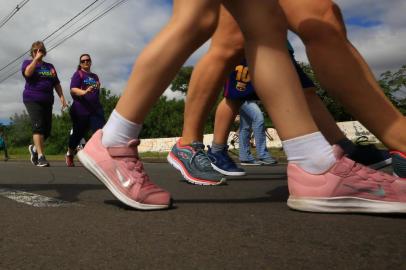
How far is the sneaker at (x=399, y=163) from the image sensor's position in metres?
2.03

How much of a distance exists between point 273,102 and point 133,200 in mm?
683

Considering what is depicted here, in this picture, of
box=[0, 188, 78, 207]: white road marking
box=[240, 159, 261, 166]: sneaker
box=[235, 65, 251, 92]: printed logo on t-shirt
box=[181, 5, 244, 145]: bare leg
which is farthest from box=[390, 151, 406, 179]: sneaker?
box=[240, 159, 261, 166]: sneaker

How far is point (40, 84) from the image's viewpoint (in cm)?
710

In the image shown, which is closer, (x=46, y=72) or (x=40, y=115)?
(x=40, y=115)

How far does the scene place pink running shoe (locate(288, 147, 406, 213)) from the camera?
72.3 inches

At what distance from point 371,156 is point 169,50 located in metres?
1.22

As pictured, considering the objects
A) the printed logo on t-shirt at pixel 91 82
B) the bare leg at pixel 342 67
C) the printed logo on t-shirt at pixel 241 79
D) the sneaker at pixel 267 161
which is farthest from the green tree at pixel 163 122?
the bare leg at pixel 342 67

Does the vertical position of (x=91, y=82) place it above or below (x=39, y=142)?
above

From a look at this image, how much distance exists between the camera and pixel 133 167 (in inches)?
80.2

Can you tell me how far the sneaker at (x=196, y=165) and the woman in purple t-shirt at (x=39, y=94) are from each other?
4.41m

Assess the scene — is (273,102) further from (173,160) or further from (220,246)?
(173,160)

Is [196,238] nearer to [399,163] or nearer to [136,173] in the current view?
[136,173]

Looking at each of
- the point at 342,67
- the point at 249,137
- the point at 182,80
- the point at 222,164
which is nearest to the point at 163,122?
the point at 182,80

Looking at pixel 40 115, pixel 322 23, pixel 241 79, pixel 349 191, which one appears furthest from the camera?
pixel 40 115
